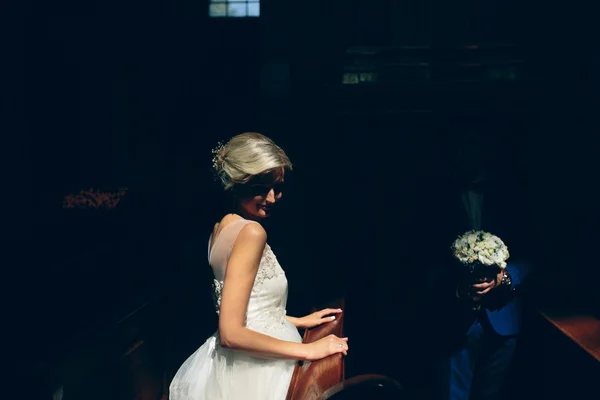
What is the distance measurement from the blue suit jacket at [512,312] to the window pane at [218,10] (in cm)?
430

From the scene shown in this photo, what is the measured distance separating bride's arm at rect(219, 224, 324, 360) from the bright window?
4133mm

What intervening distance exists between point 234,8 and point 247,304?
14.8 ft

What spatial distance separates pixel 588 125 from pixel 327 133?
6.54ft

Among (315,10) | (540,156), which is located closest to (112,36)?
(315,10)

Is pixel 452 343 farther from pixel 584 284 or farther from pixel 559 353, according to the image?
pixel 584 284

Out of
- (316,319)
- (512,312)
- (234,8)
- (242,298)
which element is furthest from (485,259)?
(234,8)

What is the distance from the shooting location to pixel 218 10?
18.2ft

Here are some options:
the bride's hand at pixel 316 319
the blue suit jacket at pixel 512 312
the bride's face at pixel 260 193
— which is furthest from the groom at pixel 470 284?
the bride's face at pixel 260 193

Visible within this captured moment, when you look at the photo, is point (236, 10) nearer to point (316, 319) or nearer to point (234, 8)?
point (234, 8)

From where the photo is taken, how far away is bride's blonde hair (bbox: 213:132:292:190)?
2.17 metres

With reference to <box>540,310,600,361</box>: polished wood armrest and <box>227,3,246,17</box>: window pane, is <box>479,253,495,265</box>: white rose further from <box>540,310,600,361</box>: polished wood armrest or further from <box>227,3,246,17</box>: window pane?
<box>227,3,246,17</box>: window pane

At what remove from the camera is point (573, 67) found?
11.8 ft

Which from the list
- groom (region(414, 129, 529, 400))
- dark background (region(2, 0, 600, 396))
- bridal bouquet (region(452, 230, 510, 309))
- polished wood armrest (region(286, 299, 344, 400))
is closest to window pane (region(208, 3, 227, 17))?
dark background (region(2, 0, 600, 396))

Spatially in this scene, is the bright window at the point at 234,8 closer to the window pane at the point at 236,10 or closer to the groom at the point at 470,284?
the window pane at the point at 236,10
